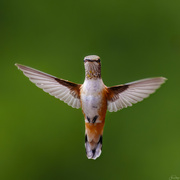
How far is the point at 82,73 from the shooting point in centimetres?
346

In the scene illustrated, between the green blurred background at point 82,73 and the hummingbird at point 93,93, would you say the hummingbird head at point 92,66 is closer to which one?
the hummingbird at point 93,93

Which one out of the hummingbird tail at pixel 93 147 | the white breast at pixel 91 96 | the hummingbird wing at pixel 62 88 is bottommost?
the hummingbird tail at pixel 93 147

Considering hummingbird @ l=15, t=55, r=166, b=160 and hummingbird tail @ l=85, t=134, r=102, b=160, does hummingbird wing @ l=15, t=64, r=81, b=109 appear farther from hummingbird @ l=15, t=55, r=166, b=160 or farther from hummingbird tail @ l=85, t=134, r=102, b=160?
hummingbird tail @ l=85, t=134, r=102, b=160

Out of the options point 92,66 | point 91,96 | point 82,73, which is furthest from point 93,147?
point 82,73

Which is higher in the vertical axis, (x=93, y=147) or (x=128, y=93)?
(x=128, y=93)

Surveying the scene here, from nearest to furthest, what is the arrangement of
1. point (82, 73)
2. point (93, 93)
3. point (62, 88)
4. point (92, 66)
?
point (92, 66) < point (93, 93) < point (62, 88) < point (82, 73)

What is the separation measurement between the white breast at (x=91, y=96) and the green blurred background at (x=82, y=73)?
1710mm

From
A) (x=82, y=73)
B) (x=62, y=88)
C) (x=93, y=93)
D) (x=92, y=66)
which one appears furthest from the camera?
(x=82, y=73)

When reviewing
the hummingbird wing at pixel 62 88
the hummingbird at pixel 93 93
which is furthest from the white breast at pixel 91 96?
the hummingbird wing at pixel 62 88

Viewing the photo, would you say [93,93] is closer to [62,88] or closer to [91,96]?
[91,96]

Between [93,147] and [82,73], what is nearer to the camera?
[93,147]

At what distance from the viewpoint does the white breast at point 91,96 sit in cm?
149

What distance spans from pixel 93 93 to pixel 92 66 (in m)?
0.16

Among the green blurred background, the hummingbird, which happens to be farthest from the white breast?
the green blurred background
